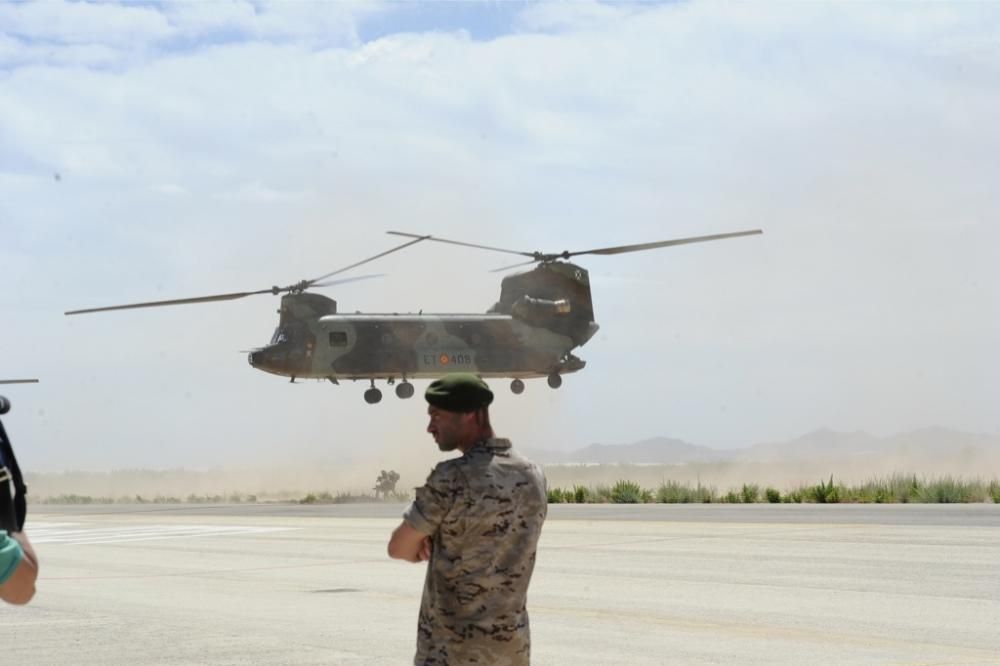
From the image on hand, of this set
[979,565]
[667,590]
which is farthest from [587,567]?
[979,565]

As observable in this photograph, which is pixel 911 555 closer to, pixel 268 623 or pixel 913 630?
pixel 913 630

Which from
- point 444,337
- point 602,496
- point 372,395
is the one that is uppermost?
point 444,337

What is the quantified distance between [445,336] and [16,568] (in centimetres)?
3978

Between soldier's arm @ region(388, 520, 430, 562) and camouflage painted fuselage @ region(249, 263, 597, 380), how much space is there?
36.3 m

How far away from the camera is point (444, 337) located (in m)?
44.5

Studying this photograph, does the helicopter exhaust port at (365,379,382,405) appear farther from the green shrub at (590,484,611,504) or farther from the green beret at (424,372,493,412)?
the green beret at (424,372,493,412)

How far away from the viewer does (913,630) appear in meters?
12.9

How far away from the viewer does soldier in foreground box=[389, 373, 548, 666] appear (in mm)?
6418

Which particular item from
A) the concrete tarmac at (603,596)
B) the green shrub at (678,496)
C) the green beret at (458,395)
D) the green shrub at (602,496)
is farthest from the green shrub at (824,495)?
the green beret at (458,395)

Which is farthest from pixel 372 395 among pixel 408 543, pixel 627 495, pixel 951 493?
pixel 408 543

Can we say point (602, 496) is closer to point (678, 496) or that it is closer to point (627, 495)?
point (627, 495)

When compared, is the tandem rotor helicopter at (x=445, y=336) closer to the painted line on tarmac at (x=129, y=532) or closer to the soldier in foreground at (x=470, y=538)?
the painted line on tarmac at (x=129, y=532)

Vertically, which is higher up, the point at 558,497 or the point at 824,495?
the point at 824,495

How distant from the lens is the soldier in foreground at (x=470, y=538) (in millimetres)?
6418
